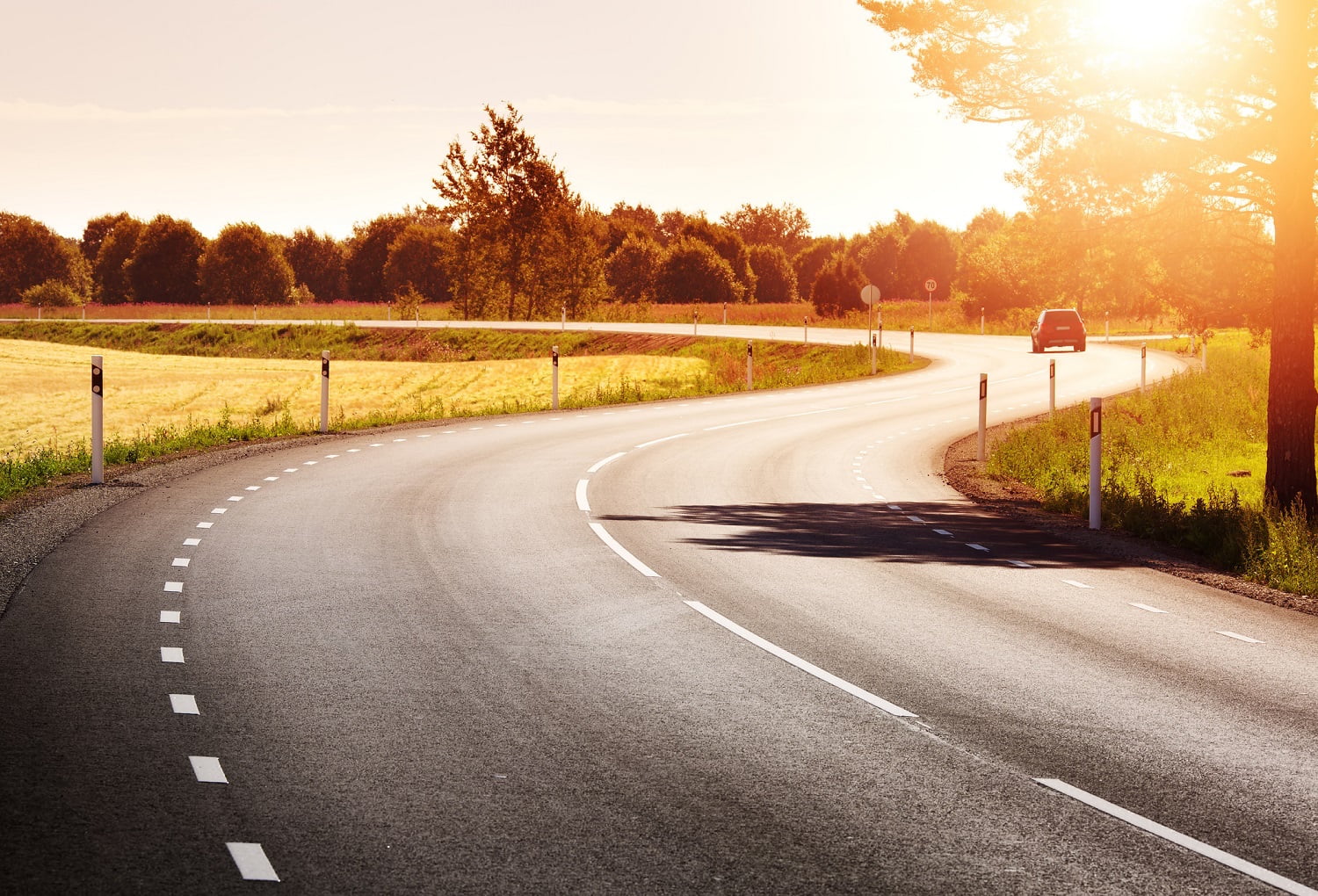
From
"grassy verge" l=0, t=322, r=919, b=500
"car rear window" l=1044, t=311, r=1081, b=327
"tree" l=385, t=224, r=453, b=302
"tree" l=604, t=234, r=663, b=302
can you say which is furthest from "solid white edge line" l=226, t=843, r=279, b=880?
"tree" l=385, t=224, r=453, b=302

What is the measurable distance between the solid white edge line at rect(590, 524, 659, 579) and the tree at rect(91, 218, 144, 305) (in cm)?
12435

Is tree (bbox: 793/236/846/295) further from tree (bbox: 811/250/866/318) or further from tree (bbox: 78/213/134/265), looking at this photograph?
tree (bbox: 78/213/134/265)

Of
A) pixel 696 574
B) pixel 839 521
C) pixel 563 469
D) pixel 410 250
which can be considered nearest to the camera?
pixel 696 574

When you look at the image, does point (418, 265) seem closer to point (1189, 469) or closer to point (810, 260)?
point (810, 260)

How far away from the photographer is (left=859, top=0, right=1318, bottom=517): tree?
47.0 ft

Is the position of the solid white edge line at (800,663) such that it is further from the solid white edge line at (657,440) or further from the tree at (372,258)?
the tree at (372,258)

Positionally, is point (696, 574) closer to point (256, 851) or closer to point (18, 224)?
point (256, 851)

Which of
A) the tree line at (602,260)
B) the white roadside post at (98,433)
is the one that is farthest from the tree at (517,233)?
the white roadside post at (98,433)

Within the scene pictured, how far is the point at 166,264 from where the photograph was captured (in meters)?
123

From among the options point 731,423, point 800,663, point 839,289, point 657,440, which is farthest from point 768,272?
point 800,663

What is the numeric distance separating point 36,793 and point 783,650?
435 centimetres

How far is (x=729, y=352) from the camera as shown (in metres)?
50.9

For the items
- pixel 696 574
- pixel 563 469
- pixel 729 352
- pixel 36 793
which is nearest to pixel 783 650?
pixel 696 574

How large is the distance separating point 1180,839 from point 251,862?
3.44 m
